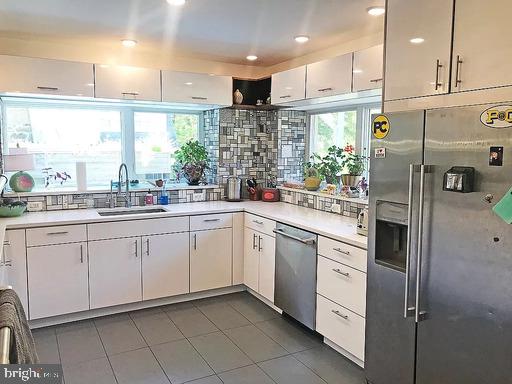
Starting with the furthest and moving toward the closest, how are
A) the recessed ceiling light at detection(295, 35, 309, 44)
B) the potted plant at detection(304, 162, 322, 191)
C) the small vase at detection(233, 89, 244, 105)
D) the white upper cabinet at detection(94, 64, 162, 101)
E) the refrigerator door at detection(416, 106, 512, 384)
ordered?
the small vase at detection(233, 89, 244, 105), the potted plant at detection(304, 162, 322, 191), the white upper cabinet at detection(94, 64, 162, 101), the recessed ceiling light at detection(295, 35, 309, 44), the refrigerator door at detection(416, 106, 512, 384)

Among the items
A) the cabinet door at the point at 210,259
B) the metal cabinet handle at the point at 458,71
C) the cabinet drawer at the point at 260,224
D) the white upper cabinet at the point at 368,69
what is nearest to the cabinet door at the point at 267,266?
the cabinet drawer at the point at 260,224

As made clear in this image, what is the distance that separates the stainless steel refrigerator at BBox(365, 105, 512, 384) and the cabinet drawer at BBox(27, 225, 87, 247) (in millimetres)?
2312

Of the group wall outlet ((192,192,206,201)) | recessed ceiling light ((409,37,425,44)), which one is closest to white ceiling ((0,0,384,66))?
recessed ceiling light ((409,37,425,44))

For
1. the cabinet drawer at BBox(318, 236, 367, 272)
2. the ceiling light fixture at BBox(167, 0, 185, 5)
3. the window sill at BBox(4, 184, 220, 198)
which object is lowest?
the cabinet drawer at BBox(318, 236, 367, 272)

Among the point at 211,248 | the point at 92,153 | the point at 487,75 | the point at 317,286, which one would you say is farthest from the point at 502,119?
the point at 92,153

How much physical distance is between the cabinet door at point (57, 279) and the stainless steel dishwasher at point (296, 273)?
1.61 meters

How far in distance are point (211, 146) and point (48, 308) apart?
2.27m

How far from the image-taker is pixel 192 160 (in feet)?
14.9

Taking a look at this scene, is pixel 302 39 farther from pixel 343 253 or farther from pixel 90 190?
pixel 90 190

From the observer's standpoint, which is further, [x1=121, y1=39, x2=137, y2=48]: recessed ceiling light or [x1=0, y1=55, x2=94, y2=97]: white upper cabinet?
[x1=121, y1=39, x2=137, y2=48]: recessed ceiling light

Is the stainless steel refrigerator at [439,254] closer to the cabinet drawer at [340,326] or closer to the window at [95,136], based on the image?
the cabinet drawer at [340,326]

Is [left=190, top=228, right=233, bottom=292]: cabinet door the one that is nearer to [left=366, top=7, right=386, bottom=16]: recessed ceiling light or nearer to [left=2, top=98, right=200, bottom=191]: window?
[left=2, top=98, right=200, bottom=191]: window

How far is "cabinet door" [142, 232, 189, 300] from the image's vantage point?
373 centimetres

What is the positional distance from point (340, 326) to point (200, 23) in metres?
2.44
